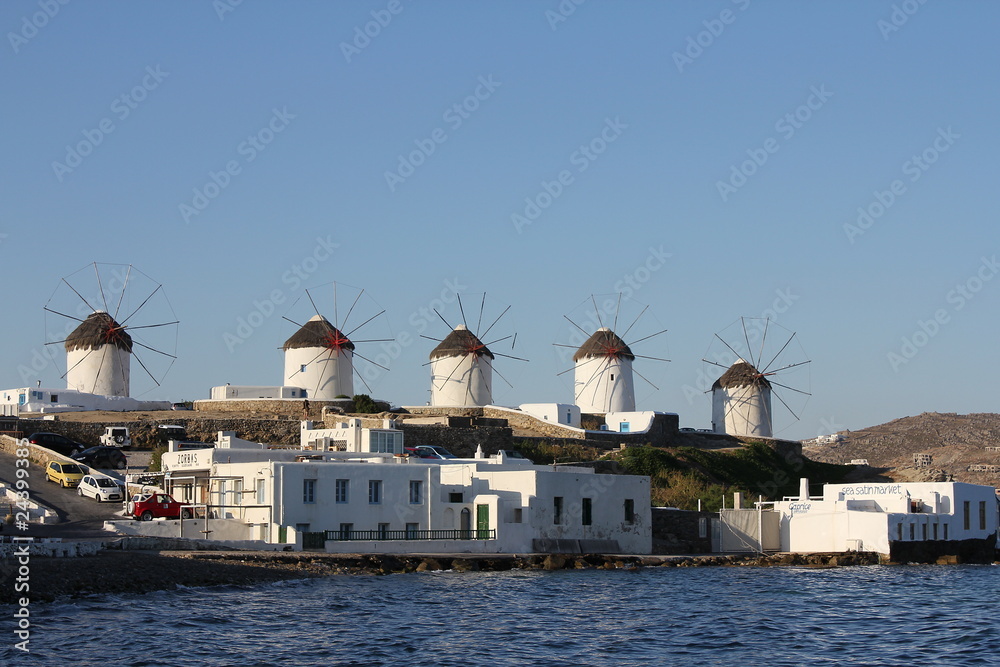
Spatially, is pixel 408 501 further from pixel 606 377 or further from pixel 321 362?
pixel 606 377

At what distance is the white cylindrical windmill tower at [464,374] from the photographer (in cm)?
7838

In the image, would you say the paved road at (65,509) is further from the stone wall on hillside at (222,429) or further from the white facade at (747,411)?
the white facade at (747,411)

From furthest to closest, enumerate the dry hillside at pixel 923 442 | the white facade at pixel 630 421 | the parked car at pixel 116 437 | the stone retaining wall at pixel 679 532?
1. the dry hillside at pixel 923 442
2. the white facade at pixel 630 421
3. the parked car at pixel 116 437
4. the stone retaining wall at pixel 679 532

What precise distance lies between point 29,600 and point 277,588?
6.44 meters

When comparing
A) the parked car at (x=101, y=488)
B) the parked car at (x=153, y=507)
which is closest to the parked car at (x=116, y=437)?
the parked car at (x=101, y=488)

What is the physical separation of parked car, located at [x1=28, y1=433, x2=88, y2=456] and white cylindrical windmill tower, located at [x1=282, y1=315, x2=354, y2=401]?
2247cm

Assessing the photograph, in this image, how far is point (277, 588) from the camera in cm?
3095

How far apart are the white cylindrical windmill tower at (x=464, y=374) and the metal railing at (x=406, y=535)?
37291mm

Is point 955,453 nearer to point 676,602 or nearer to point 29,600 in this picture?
point 676,602

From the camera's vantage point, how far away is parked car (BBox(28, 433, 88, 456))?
168 feet

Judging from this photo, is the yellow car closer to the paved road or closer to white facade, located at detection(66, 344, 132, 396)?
the paved road

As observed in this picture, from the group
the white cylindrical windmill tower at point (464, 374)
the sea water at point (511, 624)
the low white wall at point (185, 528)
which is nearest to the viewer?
the sea water at point (511, 624)

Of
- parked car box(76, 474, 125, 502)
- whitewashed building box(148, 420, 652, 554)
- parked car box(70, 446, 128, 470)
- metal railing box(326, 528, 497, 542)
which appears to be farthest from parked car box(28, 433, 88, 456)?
metal railing box(326, 528, 497, 542)

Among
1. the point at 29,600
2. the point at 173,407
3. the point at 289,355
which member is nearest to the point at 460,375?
the point at 289,355
